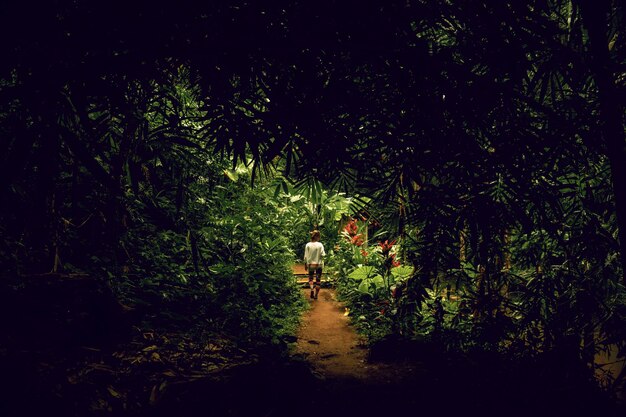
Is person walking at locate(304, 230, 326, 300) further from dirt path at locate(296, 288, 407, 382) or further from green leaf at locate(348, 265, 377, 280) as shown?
green leaf at locate(348, 265, 377, 280)

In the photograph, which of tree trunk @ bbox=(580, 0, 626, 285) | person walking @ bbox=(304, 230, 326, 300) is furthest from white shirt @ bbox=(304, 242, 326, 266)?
tree trunk @ bbox=(580, 0, 626, 285)

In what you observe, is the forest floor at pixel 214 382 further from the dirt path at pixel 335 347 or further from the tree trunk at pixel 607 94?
the tree trunk at pixel 607 94

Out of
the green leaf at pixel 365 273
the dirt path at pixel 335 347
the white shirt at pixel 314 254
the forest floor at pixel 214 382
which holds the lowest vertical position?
the dirt path at pixel 335 347

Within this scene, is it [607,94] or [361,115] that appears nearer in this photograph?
[607,94]

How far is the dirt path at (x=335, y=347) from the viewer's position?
3.61 metres

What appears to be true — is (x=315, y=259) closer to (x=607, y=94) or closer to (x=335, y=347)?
(x=335, y=347)

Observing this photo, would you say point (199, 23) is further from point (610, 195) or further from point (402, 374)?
point (402, 374)

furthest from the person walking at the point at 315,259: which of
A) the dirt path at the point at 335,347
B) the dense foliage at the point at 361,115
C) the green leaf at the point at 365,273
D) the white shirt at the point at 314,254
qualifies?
the dense foliage at the point at 361,115

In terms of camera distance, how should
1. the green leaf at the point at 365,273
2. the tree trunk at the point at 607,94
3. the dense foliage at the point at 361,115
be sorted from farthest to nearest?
the green leaf at the point at 365,273 < the tree trunk at the point at 607,94 < the dense foliage at the point at 361,115

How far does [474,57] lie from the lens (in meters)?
1.89

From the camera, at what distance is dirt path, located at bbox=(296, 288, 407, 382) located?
142 inches

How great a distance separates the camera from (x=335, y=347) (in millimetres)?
4512

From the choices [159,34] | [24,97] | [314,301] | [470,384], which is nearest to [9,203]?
[24,97]

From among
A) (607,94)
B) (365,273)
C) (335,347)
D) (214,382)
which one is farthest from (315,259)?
(607,94)
